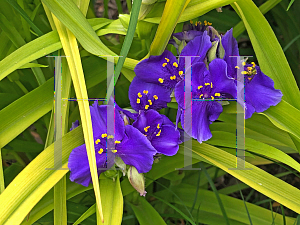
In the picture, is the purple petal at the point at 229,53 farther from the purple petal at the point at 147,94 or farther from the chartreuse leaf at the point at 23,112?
the chartreuse leaf at the point at 23,112

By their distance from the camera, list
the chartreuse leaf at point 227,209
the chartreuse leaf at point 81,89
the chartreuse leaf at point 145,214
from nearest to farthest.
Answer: the chartreuse leaf at point 81,89 < the chartreuse leaf at point 145,214 < the chartreuse leaf at point 227,209

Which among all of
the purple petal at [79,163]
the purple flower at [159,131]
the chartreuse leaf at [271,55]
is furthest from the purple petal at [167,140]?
the chartreuse leaf at [271,55]

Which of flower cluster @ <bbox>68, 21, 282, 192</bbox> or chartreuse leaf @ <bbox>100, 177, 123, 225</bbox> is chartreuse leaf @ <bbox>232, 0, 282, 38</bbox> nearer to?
flower cluster @ <bbox>68, 21, 282, 192</bbox>

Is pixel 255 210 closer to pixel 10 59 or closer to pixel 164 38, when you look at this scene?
pixel 164 38

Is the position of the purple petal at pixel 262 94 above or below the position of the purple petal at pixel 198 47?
below

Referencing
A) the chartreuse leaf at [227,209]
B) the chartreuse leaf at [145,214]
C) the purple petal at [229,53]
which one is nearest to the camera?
the purple petal at [229,53]

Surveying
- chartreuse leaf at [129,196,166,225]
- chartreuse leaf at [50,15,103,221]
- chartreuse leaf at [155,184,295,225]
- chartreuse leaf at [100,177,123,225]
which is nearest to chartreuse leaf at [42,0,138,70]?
chartreuse leaf at [50,15,103,221]

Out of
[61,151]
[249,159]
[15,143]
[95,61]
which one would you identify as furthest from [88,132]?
[249,159]

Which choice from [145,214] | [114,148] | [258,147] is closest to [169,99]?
[114,148]
